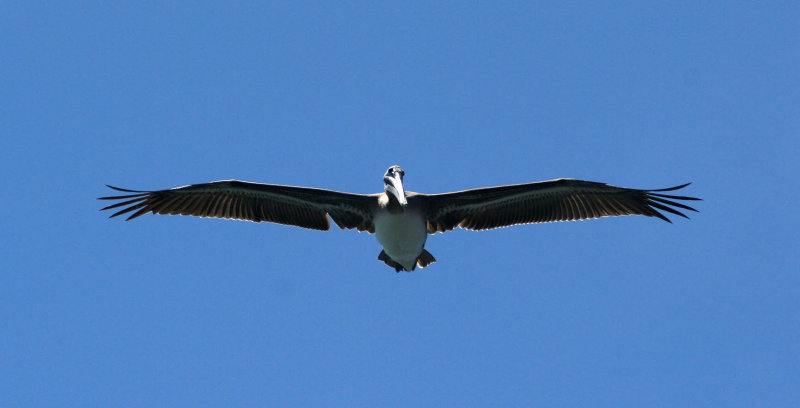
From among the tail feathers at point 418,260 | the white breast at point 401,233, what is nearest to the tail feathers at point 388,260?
the tail feathers at point 418,260

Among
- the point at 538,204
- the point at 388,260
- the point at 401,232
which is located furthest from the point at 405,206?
the point at 538,204

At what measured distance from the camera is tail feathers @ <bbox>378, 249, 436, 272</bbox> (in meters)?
20.5

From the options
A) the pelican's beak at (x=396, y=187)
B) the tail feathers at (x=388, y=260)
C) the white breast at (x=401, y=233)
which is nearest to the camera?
the pelican's beak at (x=396, y=187)

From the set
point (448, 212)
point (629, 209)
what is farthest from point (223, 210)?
point (629, 209)

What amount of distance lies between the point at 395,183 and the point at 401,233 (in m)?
1.15

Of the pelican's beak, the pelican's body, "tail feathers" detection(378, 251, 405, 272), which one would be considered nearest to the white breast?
the pelican's body

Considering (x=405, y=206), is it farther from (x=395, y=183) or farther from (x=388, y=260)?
(x=388, y=260)

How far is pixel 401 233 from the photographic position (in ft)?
64.0

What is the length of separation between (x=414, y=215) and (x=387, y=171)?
1.17 metres

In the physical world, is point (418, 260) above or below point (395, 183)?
below

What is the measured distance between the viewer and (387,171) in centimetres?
1989

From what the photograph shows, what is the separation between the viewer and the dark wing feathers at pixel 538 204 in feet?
65.8

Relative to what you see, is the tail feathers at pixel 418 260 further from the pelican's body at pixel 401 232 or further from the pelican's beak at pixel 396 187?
the pelican's beak at pixel 396 187

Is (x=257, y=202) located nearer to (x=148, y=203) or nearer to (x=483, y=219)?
(x=148, y=203)
